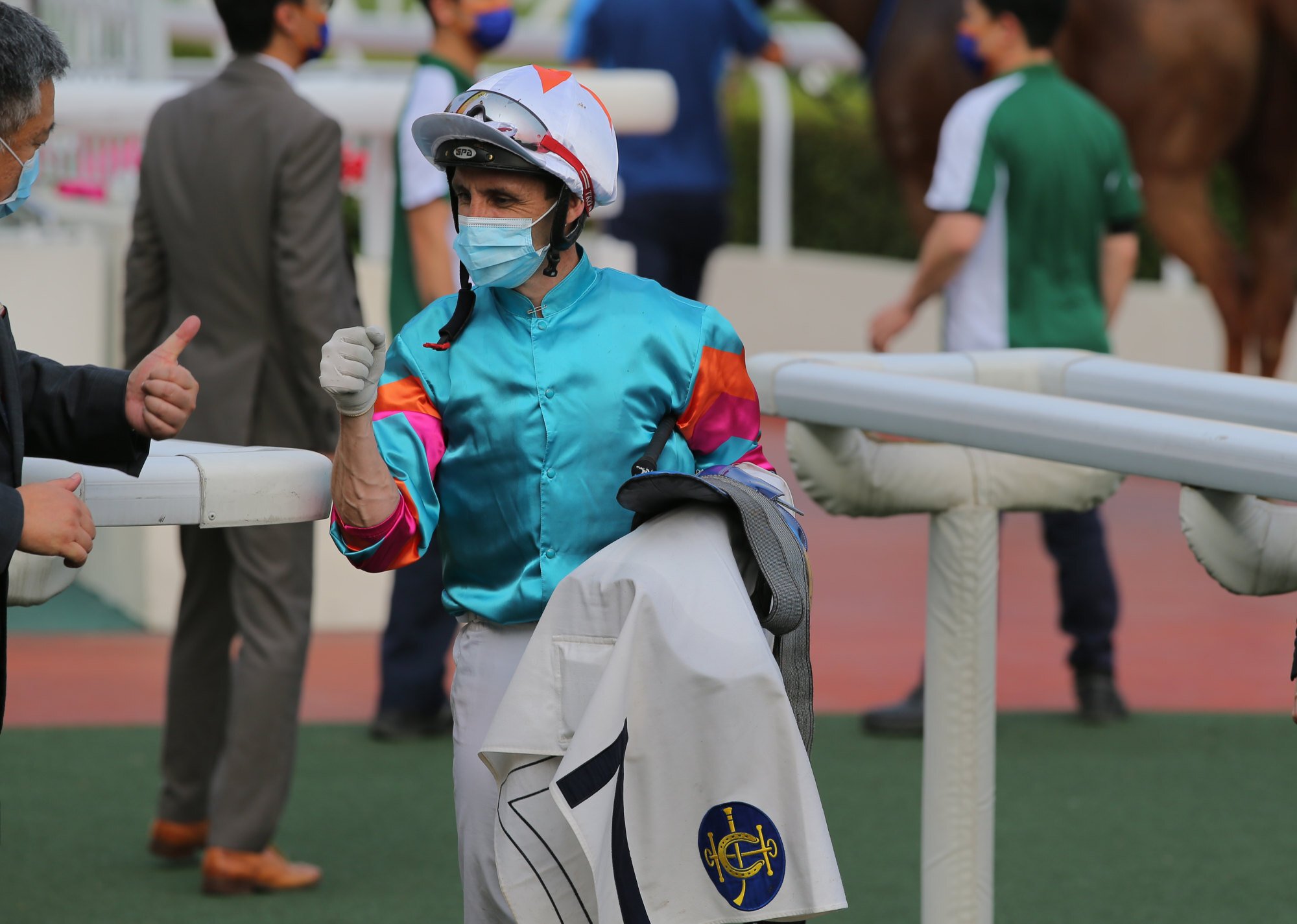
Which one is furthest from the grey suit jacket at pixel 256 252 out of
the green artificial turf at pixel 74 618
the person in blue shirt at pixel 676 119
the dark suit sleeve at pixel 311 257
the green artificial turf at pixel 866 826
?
the person in blue shirt at pixel 676 119

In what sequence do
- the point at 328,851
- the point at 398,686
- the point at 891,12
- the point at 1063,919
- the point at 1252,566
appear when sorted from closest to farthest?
the point at 1252,566
the point at 1063,919
the point at 328,851
the point at 398,686
the point at 891,12

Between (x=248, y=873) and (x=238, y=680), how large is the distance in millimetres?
388

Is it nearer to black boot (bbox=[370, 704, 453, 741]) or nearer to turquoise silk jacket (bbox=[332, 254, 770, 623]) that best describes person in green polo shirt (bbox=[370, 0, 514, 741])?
black boot (bbox=[370, 704, 453, 741])

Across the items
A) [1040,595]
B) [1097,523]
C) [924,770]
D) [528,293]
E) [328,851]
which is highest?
[528,293]

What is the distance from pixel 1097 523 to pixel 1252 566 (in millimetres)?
2955

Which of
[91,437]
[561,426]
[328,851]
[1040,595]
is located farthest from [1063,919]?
[1040,595]

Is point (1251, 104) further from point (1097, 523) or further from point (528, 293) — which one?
point (528, 293)

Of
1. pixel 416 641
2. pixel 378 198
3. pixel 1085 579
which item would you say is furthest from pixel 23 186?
pixel 378 198

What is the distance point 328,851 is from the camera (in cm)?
416

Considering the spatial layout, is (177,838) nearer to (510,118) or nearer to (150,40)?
(510,118)

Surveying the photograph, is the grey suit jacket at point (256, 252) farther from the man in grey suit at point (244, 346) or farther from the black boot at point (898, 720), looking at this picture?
the black boot at point (898, 720)

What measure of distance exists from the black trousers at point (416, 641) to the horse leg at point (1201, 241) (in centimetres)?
492

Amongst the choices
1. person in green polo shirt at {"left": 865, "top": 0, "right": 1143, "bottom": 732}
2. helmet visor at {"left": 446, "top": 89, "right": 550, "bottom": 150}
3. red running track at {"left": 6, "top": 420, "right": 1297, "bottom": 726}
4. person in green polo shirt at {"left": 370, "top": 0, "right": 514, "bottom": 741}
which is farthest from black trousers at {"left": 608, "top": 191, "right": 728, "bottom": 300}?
helmet visor at {"left": 446, "top": 89, "right": 550, "bottom": 150}

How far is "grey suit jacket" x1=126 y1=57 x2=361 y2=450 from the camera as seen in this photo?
3.81m
